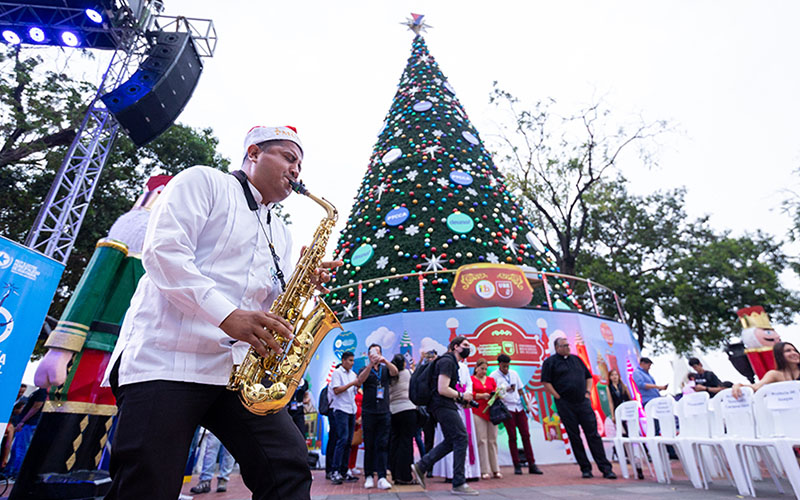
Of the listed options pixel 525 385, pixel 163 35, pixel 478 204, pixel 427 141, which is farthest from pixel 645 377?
pixel 163 35

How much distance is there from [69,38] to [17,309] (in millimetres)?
10887

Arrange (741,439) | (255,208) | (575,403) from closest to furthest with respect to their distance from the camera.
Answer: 1. (255,208)
2. (741,439)
3. (575,403)

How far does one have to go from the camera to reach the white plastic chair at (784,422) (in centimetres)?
386

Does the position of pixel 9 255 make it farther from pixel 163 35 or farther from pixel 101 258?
pixel 163 35

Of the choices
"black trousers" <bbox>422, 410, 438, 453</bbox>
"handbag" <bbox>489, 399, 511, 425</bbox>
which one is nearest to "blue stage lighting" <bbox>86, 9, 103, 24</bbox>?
"black trousers" <bbox>422, 410, 438, 453</bbox>

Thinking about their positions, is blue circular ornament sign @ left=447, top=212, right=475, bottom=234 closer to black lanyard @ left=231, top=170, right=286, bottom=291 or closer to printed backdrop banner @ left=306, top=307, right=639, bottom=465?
printed backdrop banner @ left=306, top=307, right=639, bottom=465

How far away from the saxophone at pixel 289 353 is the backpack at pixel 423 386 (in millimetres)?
3517

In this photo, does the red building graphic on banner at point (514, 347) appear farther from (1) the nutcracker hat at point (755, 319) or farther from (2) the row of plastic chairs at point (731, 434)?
(1) the nutcracker hat at point (755, 319)

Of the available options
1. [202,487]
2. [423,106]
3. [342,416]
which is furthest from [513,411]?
[423,106]

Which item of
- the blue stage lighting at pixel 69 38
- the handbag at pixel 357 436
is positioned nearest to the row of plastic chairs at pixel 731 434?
the handbag at pixel 357 436

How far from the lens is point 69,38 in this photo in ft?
36.0

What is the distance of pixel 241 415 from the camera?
158 centimetres

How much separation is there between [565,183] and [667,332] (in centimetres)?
875

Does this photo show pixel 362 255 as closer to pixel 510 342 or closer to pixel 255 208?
pixel 510 342
